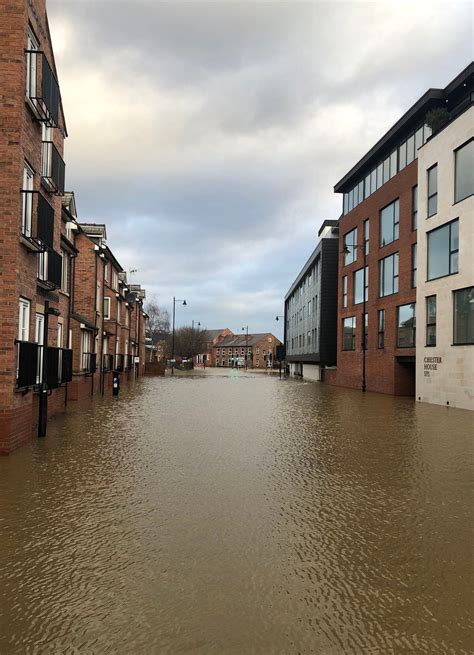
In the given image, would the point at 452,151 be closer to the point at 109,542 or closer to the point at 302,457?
the point at 302,457

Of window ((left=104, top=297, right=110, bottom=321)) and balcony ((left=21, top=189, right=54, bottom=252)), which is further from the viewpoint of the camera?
window ((left=104, top=297, right=110, bottom=321))

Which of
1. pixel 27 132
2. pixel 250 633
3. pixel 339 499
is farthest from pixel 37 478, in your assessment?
pixel 27 132

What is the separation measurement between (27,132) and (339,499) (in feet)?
30.1

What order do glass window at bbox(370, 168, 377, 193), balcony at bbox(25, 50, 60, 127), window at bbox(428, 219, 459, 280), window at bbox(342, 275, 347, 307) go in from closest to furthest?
1. balcony at bbox(25, 50, 60, 127)
2. window at bbox(428, 219, 459, 280)
3. glass window at bbox(370, 168, 377, 193)
4. window at bbox(342, 275, 347, 307)

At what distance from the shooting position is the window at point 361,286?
30941 mm

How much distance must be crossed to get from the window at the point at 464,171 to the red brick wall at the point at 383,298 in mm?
5268

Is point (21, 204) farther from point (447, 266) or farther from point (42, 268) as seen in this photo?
point (447, 266)

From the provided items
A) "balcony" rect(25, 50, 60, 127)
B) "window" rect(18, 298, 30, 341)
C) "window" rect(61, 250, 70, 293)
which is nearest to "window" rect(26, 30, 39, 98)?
"balcony" rect(25, 50, 60, 127)

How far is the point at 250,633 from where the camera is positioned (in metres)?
3.12

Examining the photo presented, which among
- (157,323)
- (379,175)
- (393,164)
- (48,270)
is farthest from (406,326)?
(157,323)

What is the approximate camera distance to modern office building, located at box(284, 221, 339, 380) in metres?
40.5

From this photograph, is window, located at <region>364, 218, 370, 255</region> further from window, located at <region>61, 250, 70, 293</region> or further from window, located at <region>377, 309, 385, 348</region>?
window, located at <region>61, 250, 70, 293</region>

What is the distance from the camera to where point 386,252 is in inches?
1102

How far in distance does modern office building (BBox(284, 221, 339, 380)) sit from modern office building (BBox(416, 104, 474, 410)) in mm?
18267
